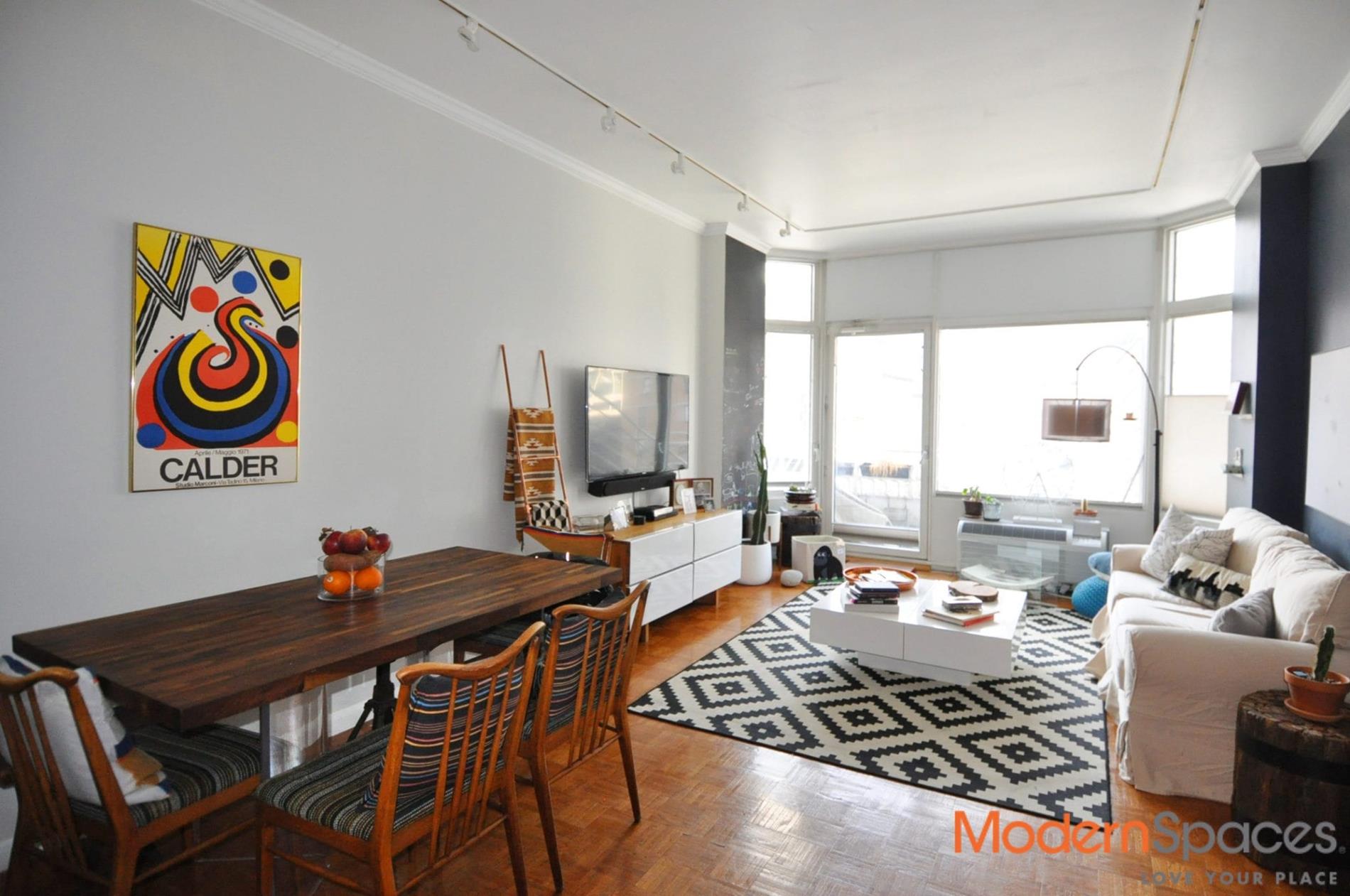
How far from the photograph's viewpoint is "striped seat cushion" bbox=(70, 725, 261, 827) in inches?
66.2

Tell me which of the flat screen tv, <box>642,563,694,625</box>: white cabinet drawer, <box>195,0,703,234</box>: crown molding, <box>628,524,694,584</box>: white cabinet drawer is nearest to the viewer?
<box>195,0,703,234</box>: crown molding

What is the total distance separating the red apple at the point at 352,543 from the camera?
232cm

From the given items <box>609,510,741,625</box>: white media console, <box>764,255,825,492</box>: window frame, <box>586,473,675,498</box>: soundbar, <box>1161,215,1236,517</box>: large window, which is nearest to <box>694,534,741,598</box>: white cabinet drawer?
<box>609,510,741,625</box>: white media console

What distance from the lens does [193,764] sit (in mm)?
1843

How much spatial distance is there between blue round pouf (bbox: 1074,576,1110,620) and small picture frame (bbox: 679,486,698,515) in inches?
104

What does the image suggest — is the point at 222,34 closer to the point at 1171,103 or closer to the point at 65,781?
the point at 65,781

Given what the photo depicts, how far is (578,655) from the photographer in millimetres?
2125

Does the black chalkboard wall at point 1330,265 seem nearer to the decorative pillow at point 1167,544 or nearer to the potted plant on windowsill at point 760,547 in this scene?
the decorative pillow at point 1167,544

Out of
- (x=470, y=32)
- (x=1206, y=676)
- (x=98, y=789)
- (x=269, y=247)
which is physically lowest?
(x=1206, y=676)

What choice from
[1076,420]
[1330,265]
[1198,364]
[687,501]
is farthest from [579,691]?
[1198,364]

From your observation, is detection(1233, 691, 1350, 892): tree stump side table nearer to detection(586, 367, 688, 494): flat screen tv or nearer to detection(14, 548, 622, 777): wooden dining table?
detection(14, 548, 622, 777): wooden dining table

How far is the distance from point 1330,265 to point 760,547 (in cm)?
380

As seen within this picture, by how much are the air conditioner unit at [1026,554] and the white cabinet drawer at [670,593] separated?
2.13 metres

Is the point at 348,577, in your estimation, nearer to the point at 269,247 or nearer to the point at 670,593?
the point at 269,247
